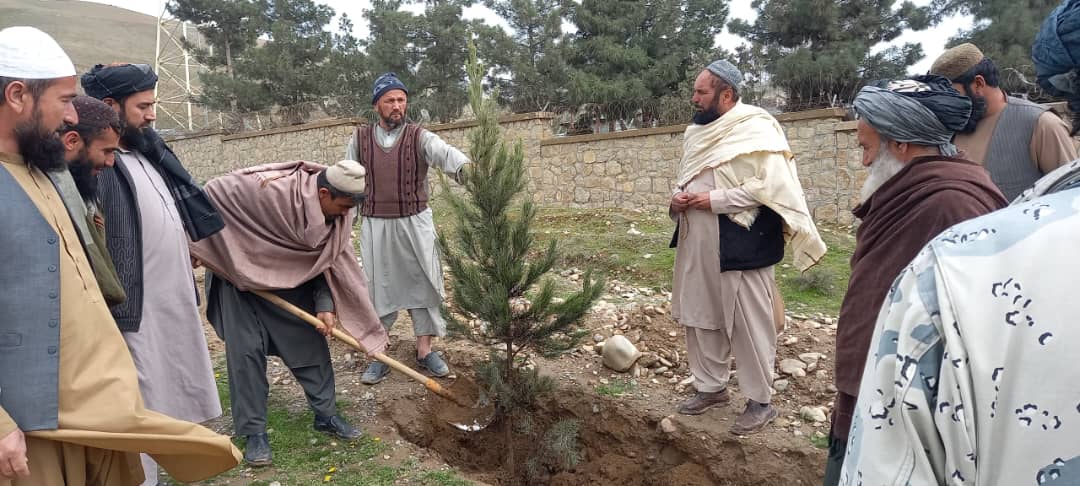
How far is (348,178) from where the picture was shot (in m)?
3.46

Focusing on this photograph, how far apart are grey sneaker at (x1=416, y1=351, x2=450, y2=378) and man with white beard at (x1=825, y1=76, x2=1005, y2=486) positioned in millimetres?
2881

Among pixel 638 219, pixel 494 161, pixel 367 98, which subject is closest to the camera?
pixel 494 161

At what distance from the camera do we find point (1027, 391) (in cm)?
84

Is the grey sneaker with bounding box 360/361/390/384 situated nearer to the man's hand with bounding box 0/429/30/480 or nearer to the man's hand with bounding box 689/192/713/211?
the man's hand with bounding box 689/192/713/211

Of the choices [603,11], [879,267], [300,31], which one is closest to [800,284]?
[879,267]

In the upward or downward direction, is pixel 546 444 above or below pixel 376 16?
below

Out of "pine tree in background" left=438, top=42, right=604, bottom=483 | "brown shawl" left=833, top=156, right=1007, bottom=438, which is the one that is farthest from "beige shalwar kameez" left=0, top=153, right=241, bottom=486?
"brown shawl" left=833, top=156, right=1007, bottom=438

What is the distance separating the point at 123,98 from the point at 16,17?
247ft

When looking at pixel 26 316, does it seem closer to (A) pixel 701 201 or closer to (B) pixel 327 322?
(B) pixel 327 322

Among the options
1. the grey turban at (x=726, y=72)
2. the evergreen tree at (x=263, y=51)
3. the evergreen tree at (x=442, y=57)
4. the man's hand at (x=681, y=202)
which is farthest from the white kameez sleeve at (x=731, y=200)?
the evergreen tree at (x=263, y=51)

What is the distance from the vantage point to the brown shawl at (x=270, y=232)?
3443mm

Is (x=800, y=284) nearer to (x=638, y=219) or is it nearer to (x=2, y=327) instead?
(x=638, y=219)

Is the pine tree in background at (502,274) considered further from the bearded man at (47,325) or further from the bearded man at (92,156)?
the bearded man at (47,325)

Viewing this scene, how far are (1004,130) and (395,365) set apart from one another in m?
3.39
